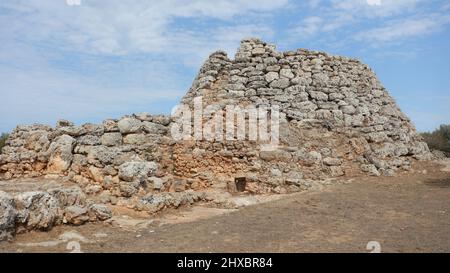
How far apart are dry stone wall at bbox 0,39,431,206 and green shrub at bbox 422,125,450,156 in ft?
19.7

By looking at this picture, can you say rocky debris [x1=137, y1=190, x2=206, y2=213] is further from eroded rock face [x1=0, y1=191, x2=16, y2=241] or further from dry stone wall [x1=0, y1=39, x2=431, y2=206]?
eroded rock face [x1=0, y1=191, x2=16, y2=241]

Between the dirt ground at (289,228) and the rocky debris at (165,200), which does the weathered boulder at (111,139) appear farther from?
the dirt ground at (289,228)

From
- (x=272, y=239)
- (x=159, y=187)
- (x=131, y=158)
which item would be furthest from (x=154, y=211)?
(x=272, y=239)

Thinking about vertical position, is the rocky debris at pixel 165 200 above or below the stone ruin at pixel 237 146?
below

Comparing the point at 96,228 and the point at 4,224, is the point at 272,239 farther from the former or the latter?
the point at 4,224

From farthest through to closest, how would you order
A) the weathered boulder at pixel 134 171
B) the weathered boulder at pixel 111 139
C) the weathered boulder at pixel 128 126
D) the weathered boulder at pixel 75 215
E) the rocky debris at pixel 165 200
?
the weathered boulder at pixel 128 126 → the weathered boulder at pixel 111 139 → the weathered boulder at pixel 134 171 → the rocky debris at pixel 165 200 → the weathered boulder at pixel 75 215

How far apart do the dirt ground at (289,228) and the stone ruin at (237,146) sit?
0.56 metres

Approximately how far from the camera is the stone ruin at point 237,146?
25.2 ft

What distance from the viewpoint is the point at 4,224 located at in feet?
16.4

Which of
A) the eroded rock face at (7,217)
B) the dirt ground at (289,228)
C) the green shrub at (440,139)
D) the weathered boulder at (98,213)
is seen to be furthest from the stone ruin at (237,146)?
the green shrub at (440,139)

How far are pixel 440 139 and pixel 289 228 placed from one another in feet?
48.8

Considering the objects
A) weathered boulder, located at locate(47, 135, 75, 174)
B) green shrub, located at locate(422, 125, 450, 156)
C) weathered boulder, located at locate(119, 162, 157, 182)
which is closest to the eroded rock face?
weathered boulder, located at locate(119, 162, 157, 182)
